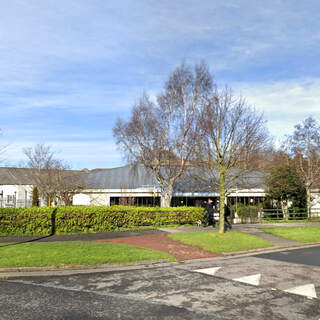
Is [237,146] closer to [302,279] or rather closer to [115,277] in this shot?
[302,279]

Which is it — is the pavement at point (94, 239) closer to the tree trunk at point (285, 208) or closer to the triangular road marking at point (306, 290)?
the triangular road marking at point (306, 290)

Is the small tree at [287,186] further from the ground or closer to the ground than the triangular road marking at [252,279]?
further from the ground

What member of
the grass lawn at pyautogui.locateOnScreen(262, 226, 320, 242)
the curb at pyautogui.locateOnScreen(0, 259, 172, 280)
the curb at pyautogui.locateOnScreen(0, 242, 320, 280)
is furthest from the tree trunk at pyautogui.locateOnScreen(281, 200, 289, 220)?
the curb at pyautogui.locateOnScreen(0, 259, 172, 280)

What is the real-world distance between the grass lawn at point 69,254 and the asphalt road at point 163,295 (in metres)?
0.99

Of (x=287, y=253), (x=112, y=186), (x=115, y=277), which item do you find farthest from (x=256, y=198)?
(x=115, y=277)

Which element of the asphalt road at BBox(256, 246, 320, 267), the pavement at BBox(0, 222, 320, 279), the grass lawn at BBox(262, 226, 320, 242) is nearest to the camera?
the pavement at BBox(0, 222, 320, 279)

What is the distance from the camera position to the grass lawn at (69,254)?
9297mm

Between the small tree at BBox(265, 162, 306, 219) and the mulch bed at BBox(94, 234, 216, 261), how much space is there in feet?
54.0

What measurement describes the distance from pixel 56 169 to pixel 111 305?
2839 centimetres

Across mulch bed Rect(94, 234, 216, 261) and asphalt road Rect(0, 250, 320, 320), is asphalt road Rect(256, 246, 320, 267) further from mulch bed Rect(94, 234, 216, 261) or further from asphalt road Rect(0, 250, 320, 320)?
mulch bed Rect(94, 234, 216, 261)

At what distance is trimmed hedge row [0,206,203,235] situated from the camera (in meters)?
15.0

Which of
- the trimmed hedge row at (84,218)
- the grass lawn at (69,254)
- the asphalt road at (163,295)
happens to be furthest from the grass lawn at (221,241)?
the trimmed hedge row at (84,218)

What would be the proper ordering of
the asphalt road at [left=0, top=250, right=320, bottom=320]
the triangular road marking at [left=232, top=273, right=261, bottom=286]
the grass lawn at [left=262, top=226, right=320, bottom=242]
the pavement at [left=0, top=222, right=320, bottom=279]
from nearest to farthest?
the asphalt road at [left=0, top=250, right=320, bottom=320] < the triangular road marking at [left=232, top=273, right=261, bottom=286] < the pavement at [left=0, top=222, right=320, bottom=279] < the grass lawn at [left=262, top=226, right=320, bottom=242]

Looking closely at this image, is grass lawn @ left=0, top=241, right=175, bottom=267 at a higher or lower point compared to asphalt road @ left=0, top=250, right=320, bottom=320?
higher
